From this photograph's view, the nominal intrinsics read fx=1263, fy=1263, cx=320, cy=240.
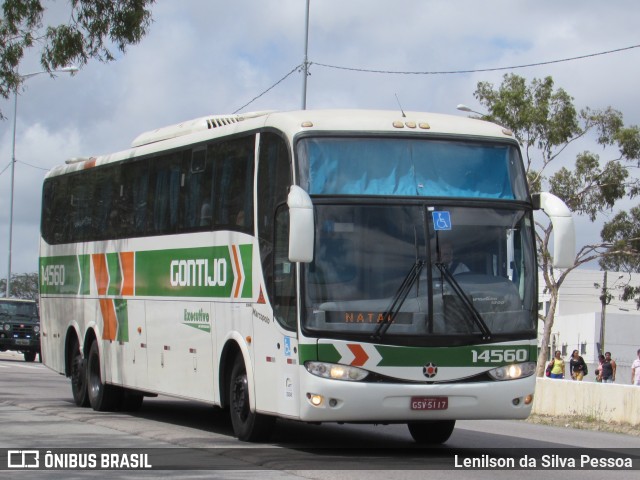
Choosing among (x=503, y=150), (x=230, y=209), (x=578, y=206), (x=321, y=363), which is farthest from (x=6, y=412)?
(x=578, y=206)

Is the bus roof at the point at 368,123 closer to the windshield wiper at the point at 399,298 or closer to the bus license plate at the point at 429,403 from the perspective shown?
the windshield wiper at the point at 399,298

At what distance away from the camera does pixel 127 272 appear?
18188mm

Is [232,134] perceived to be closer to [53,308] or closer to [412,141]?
[412,141]

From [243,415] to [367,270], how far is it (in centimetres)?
279

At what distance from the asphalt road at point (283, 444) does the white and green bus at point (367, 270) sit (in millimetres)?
505

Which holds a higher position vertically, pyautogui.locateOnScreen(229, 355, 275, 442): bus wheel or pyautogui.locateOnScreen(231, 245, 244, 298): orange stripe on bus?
pyautogui.locateOnScreen(231, 245, 244, 298): orange stripe on bus

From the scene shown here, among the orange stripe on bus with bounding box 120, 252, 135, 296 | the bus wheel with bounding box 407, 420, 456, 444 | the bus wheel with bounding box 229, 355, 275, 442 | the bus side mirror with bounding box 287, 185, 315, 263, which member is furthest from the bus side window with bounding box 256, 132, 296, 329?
the orange stripe on bus with bounding box 120, 252, 135, 296

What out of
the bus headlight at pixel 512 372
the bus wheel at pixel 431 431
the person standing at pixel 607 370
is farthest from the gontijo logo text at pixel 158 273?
the person standing at pixel 607 370

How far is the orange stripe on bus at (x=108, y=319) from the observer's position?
18.8m

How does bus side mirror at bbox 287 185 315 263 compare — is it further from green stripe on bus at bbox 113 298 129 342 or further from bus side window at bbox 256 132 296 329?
green stripe on bus at bbox 113 298 129 342

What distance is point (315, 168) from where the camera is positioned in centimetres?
1288

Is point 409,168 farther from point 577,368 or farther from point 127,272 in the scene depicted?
point 577,368

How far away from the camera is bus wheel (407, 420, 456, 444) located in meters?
14.6

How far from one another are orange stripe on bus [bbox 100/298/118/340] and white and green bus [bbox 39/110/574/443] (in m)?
3.55
